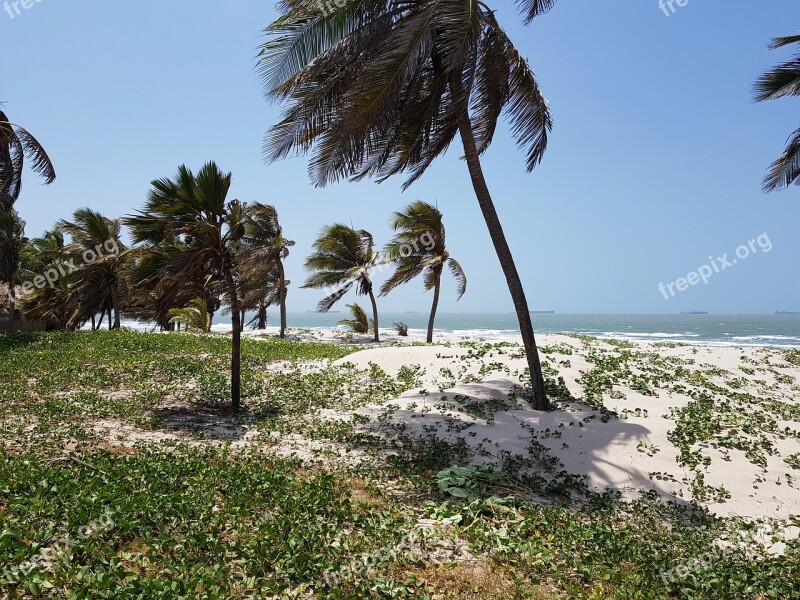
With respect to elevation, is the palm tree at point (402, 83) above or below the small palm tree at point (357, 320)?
above

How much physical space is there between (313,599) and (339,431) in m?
5.31

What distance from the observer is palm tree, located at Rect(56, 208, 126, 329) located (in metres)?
29.5

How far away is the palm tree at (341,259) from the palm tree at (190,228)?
19149 millimetres

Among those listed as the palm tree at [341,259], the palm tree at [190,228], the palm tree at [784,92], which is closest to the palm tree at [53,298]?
the palm tree at [341,259]

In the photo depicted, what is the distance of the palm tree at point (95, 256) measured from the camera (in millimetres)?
29484

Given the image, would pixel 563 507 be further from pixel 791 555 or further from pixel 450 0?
pixel 450 0

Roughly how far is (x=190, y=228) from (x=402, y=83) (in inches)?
208

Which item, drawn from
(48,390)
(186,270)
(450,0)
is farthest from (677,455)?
(48,390)

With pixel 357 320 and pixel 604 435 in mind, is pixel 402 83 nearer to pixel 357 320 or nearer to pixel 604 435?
pixel 604 435

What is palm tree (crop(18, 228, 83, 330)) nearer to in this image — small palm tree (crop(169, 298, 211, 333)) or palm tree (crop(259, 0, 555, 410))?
small palm tree (crop(169, 298, 211, 333))

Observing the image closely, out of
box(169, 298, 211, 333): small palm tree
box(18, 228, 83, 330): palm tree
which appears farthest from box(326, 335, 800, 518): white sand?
box(18, 228, 83, 330): palm tree

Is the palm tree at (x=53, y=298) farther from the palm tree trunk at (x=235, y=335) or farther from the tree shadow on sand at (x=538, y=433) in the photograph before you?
the tree shadow on sand at (x=538, y=433)

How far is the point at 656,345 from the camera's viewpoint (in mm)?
20656

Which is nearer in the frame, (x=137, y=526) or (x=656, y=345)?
(x=137, y=526)
